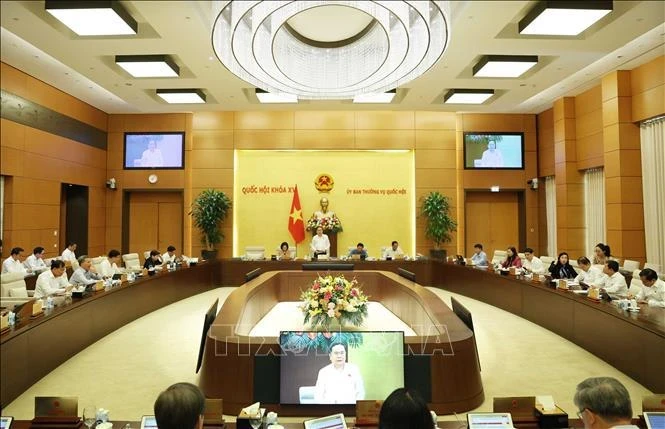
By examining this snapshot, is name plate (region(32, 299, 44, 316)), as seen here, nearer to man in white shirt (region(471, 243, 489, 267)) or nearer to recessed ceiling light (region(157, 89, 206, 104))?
recessed ceiling light (region(157, 89, 206, 104))

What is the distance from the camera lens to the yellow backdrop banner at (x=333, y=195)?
10.9 meters

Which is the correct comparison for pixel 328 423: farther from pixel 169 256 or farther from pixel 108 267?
pixel 169 256

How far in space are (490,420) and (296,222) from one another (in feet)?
29.2

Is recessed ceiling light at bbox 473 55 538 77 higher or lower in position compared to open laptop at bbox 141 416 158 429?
higher

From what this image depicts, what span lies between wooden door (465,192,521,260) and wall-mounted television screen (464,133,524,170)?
0.85 meters

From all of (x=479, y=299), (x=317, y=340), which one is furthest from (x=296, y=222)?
(x=317, y=340)

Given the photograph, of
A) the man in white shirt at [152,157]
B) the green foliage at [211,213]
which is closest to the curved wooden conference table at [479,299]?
the green foliage at [211,213]

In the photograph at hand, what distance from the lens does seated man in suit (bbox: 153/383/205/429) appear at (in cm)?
141

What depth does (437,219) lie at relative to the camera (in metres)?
10.4

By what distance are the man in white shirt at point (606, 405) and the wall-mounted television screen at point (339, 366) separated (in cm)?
128

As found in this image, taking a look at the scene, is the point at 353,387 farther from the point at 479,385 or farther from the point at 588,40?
the point at 588,40

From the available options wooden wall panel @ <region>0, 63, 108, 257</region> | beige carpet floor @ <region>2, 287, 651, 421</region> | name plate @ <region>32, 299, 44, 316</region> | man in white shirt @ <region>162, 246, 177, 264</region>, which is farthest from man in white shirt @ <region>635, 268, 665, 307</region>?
wooden wall panel @ <region>0, 63, 108, 257</region>

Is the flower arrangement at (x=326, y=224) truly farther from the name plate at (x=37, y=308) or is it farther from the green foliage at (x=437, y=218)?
the name plate at (x=37, y=308)

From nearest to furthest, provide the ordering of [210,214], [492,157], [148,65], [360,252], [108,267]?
[148,65] → [108,267] → [360,252] → [210,214] → [492,157]
